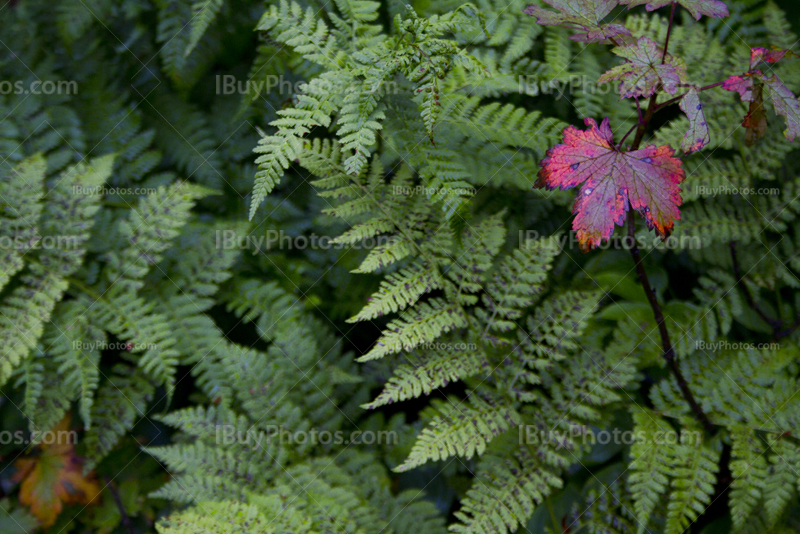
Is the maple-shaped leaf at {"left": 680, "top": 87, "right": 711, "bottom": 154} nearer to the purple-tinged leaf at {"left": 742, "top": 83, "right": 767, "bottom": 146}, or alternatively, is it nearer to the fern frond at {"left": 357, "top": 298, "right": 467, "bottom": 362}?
the purple-tinged leaf at {"left": 742, "top": 83, "right": 767, "bottom": 146}

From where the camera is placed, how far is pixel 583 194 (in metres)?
1.52

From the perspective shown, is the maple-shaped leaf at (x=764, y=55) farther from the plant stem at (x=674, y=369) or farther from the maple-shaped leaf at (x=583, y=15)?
the plant stem at (x=674, y=369)

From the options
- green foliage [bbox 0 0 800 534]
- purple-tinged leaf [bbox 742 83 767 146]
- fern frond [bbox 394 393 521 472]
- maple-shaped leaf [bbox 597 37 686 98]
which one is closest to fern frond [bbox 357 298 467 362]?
green foliage [bbox 0 0 800 534]

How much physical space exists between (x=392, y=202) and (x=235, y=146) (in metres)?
1.22

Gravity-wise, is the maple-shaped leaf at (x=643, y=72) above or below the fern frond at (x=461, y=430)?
above

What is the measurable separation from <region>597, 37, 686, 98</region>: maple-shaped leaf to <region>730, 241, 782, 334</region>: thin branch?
114 centimetres

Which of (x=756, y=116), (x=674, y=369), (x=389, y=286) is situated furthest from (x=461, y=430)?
(x=756, y=116)

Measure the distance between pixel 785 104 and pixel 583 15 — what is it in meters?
0.67

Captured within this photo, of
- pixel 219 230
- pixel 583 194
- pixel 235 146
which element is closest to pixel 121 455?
pixel 219 230

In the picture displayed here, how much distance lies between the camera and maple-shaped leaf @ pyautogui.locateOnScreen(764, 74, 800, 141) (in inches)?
60.2

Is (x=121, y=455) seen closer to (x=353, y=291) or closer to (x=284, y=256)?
(x=284, y=256)

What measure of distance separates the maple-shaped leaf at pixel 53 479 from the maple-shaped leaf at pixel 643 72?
120 inches

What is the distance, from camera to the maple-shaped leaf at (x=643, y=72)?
148 cm

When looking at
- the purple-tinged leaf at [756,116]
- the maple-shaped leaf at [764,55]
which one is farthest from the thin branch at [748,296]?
the maple-shaped leaf at [764,55]
